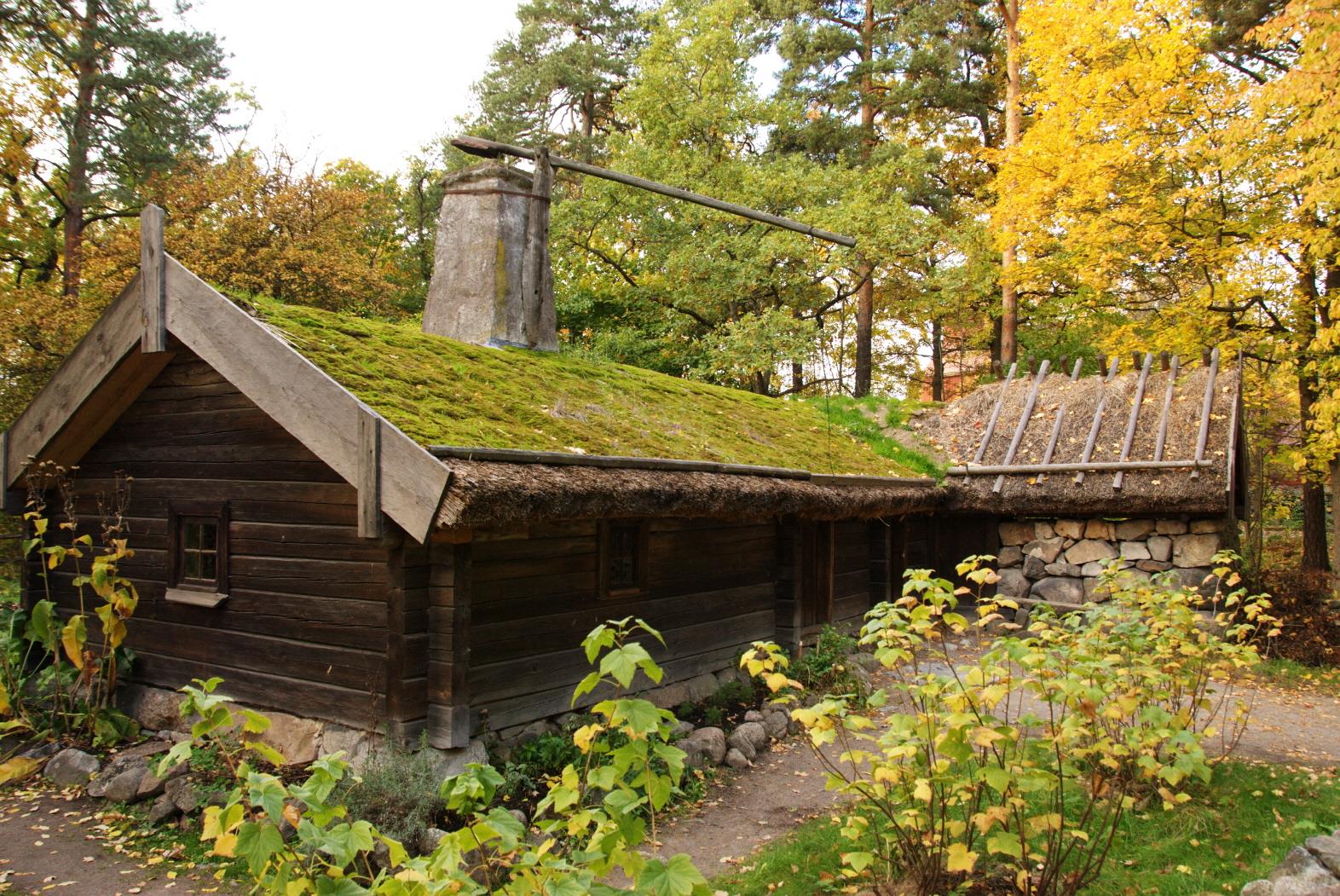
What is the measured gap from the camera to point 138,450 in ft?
27.8

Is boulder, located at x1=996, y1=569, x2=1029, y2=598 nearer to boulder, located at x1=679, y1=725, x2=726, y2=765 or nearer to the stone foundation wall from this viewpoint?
the stone foundation wall

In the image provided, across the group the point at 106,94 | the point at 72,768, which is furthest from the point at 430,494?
the point at 106,94

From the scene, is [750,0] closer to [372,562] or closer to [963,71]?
[963,71]

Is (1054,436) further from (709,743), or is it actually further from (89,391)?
(89,391)

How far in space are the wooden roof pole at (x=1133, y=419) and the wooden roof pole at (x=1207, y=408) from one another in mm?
836

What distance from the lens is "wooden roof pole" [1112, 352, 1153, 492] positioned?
41.6ft

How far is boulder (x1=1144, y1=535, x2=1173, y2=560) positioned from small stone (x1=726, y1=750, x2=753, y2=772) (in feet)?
26.4

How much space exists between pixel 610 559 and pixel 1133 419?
9097 mm

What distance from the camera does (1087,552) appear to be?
13469 mm

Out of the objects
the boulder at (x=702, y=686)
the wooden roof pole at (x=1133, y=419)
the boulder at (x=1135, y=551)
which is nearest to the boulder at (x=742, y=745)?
the boulder at (x=702, y=686)

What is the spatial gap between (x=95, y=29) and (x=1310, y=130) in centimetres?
2092

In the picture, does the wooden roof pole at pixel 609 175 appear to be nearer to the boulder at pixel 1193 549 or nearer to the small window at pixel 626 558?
the small window at pixel 626 558

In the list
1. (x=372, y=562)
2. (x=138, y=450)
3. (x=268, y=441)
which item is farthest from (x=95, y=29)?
(x=372, y=562)

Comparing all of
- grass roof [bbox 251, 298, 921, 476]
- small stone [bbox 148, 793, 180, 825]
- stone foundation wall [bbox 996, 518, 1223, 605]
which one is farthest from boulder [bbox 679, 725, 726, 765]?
stone foundation wall [bbox 996, 518, 1223, 605]
